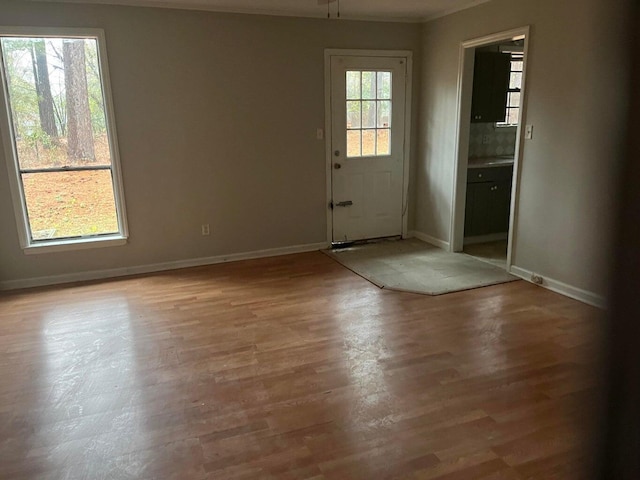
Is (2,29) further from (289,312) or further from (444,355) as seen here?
(444,355)

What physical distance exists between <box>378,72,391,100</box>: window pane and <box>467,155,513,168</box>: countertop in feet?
3.80

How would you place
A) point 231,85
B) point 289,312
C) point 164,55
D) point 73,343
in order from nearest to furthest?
point 73,343
point 289,312
point 164,55
point 231,85

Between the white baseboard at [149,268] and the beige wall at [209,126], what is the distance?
0.05 metres

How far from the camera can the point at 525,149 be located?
400 centimetres

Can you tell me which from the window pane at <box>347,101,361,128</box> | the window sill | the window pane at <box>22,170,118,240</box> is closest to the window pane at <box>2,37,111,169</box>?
the window pane at <box>22,170,118,240</box>

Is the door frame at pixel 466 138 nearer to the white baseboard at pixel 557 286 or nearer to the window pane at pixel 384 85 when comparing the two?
the white baseboard at pixel 557 286

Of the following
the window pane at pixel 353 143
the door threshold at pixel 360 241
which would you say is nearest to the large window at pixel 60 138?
the door threshold at pixel 360 241

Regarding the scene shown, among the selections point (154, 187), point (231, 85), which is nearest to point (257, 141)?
point (231, 85)

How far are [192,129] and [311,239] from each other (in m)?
1.67

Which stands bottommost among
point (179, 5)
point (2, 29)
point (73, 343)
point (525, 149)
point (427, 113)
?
point (73, 343)

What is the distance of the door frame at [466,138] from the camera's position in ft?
13.0

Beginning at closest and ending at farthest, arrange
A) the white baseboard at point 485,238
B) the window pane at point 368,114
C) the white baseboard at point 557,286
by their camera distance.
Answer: the white baseboard at point 557,286 → the window pane at point 368,114 → the white baseboard at point 485,238

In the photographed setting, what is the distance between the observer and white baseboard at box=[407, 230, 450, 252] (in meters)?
5.21

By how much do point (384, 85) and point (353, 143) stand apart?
70 cm
